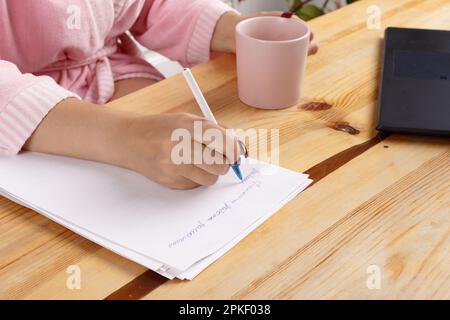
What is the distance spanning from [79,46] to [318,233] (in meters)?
0.50

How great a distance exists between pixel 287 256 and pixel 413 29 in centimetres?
55

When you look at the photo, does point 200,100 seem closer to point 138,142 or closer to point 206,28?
point 138,142

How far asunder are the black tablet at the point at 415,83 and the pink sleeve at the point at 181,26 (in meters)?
0.27

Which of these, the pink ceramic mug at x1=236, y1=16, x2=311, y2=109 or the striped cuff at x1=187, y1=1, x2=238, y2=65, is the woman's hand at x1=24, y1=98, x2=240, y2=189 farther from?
the striped cuff at x1=187, y1=1, x2=238, y2=65

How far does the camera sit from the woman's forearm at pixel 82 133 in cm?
63

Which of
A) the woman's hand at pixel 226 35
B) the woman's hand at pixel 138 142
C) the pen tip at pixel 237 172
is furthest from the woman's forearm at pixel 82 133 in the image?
the woman's hand at pixel 226 35

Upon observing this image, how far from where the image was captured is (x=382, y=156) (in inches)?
25.8

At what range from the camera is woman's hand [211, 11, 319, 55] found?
0.89 m

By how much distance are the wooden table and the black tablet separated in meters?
0.02

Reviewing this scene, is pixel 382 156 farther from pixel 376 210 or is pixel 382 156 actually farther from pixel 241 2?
pixel 241 2

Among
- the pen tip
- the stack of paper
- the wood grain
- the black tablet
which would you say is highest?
the black tablet

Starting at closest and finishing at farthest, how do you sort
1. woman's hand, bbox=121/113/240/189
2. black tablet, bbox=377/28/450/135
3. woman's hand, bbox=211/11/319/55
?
woman's hand, bbox=121/113/240/189 < black tablet, bbox=377/28/450/135 < woman's hand, bbox=211/11/319/55

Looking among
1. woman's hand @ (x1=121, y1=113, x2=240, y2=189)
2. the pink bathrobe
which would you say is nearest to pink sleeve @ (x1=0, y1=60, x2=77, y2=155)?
the pink bathrobe
